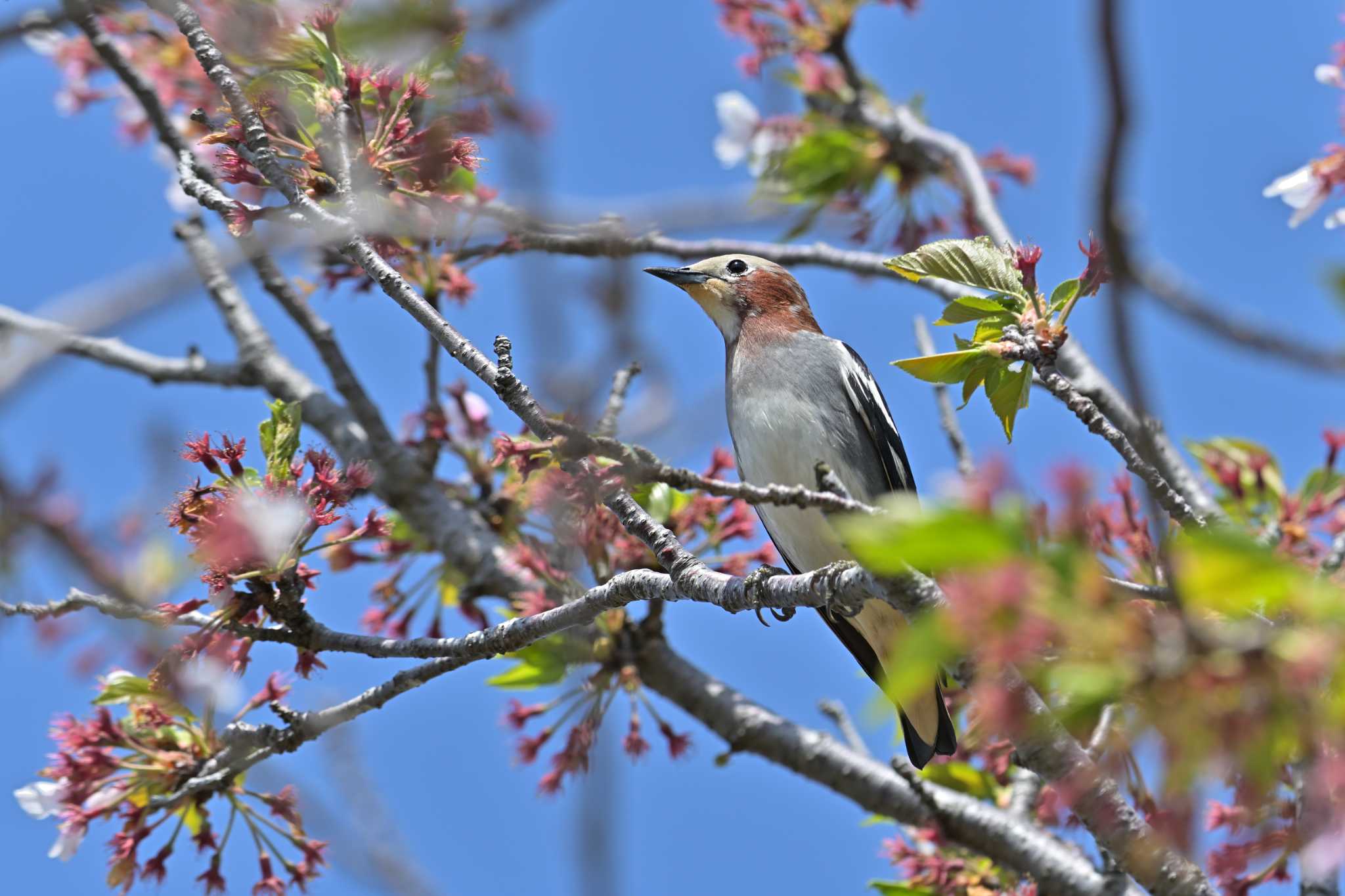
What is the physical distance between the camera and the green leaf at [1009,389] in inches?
171

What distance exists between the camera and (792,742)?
Result: 6.14 metres

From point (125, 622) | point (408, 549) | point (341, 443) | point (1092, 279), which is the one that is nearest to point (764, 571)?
point (1092, 279)

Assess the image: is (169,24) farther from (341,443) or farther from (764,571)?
(764,571)

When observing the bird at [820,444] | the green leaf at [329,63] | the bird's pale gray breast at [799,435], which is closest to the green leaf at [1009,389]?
the bird at [820,444]

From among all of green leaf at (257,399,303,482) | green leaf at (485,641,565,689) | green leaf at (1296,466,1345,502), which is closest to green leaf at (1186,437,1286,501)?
green leaf at (1296,466,1345,502)

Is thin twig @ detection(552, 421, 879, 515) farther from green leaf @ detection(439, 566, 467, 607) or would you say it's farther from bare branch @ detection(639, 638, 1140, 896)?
green leaf @ detection(439, 566, 467, 607)

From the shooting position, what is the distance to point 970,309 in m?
4.34

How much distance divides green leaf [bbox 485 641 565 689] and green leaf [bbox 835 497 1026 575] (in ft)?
13.3

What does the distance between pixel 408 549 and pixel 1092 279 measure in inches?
143

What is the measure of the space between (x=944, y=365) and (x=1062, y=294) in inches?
19.7

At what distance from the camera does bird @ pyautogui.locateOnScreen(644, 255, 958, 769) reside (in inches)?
235

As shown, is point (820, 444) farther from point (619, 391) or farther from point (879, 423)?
point (619, 391)

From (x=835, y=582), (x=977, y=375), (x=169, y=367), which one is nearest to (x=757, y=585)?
(x=835, y=582)

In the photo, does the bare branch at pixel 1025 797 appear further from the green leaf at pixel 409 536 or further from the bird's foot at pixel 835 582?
the green leaf at pixel 409 536
